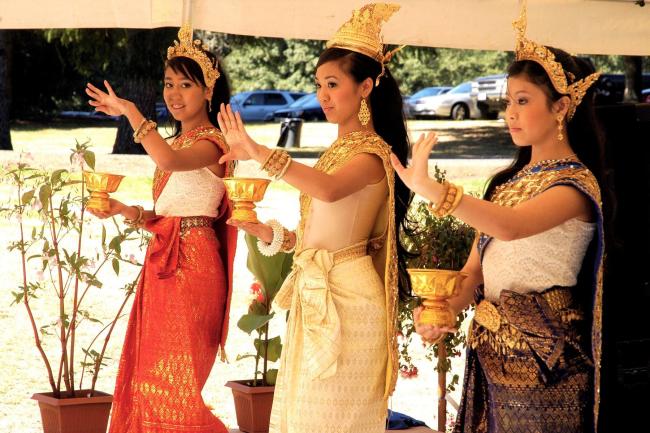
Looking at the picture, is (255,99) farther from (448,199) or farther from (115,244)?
(448,199)

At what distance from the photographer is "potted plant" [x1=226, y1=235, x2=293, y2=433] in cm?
554

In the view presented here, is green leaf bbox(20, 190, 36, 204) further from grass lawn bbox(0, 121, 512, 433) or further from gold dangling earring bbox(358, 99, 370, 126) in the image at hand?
gold dangling earring bbox(358, 99, 370, 126)

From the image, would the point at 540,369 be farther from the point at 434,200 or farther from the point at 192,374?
the point at 192,374

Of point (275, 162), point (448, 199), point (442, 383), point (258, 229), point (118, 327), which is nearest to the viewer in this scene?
point (448, 199)

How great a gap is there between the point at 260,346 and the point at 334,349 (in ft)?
6.99

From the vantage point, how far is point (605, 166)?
3.23m

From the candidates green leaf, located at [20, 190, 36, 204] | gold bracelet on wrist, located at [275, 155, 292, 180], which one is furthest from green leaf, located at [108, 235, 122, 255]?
gold bracelet on wrist, located at [275, 155, 292, 180]

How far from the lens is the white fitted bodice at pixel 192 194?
4.66m

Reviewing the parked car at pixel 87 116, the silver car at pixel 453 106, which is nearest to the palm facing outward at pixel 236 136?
the silver car at pixel 453 106

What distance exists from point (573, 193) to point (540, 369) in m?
0.47

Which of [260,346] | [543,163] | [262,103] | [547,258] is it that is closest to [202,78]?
[260,346]

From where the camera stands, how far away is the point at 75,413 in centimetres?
514

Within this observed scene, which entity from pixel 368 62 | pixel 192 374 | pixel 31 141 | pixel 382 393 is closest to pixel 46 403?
pixel 192 374

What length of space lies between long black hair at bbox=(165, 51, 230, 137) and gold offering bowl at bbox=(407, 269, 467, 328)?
200cm
